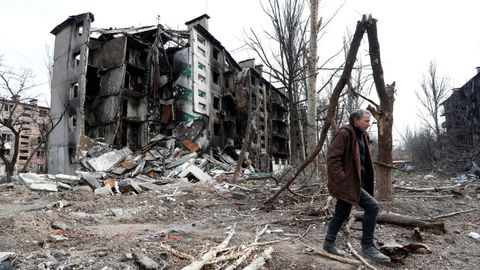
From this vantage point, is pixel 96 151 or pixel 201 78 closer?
pixel 96 151

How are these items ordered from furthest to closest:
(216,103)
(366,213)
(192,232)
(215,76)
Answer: (215,76), (216,103), (192,232), (366,213)

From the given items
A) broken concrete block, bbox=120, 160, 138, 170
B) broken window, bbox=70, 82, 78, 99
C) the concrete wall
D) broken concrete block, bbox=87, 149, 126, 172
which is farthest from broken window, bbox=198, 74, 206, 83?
broken concrete block, bbox=120, 160, 138, 170

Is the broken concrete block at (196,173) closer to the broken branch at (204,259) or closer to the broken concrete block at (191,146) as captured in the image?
the broken concrete block at (191,146)

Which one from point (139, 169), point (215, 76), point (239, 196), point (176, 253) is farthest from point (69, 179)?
point (215, 76)

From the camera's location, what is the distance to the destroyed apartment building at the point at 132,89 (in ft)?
→ 74.1

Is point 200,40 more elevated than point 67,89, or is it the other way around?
point 200,40

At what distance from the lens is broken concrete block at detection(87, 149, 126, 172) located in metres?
18.2

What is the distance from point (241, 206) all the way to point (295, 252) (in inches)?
164

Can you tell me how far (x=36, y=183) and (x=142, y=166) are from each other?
675 cm

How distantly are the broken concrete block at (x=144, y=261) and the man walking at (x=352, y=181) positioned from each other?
189 cm

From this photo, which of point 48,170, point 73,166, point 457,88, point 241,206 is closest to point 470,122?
point 457,88

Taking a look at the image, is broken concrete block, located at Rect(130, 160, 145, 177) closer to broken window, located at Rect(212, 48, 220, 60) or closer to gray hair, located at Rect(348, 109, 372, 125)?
broken window, located at Rect(212, 48, 220, 60)

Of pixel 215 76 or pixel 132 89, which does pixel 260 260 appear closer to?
pixel 132 89

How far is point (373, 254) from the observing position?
3.49m
